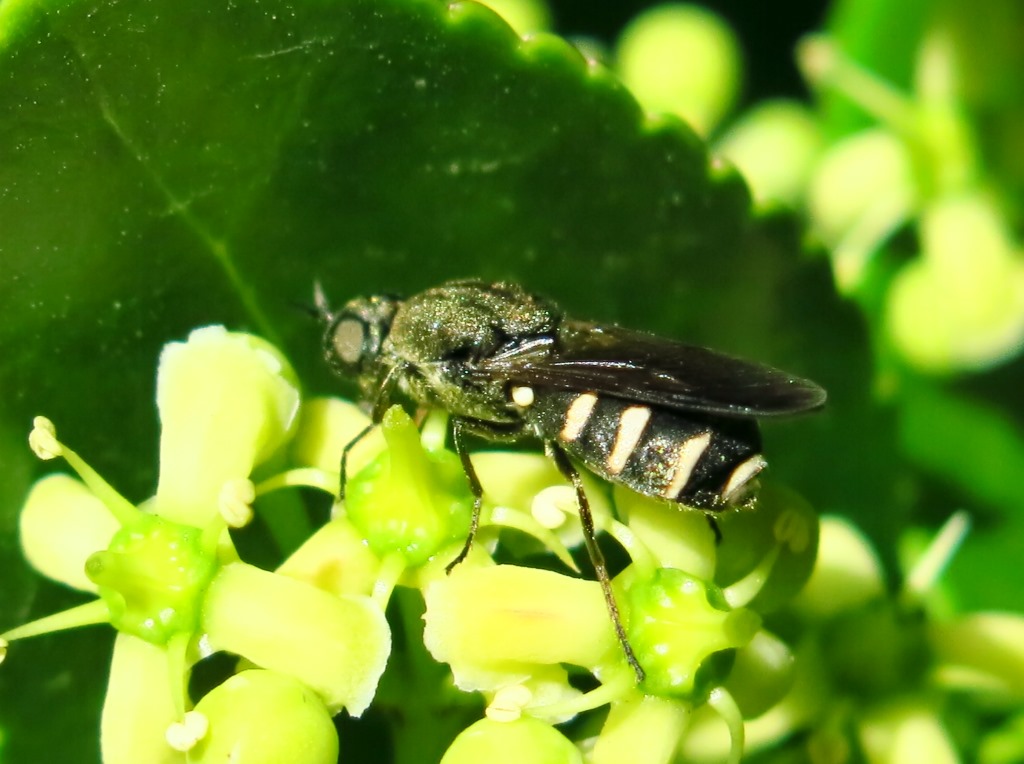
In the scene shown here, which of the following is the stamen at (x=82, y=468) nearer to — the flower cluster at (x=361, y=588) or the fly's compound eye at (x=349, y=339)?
the flower cluster at (x=361, y=588)

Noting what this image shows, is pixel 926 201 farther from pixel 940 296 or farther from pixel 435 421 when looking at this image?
pixel 435 421

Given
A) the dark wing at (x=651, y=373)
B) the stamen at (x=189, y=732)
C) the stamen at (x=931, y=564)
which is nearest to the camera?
the stamen at (x=189, y=732)

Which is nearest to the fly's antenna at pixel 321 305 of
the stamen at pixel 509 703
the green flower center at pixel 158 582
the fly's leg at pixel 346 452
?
the fly's leg at pixel 346 452

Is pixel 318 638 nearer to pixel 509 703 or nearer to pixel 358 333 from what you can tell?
pixel 509 703

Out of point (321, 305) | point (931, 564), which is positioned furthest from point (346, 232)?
point (931, 564)

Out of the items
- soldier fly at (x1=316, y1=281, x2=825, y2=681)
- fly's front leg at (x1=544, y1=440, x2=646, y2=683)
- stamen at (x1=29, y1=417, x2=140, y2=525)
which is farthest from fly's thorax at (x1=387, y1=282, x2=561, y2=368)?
stamen at (x1=29, y1=417, x2=140, y2=525)

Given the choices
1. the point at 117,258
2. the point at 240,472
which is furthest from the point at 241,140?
the point at 240,472
